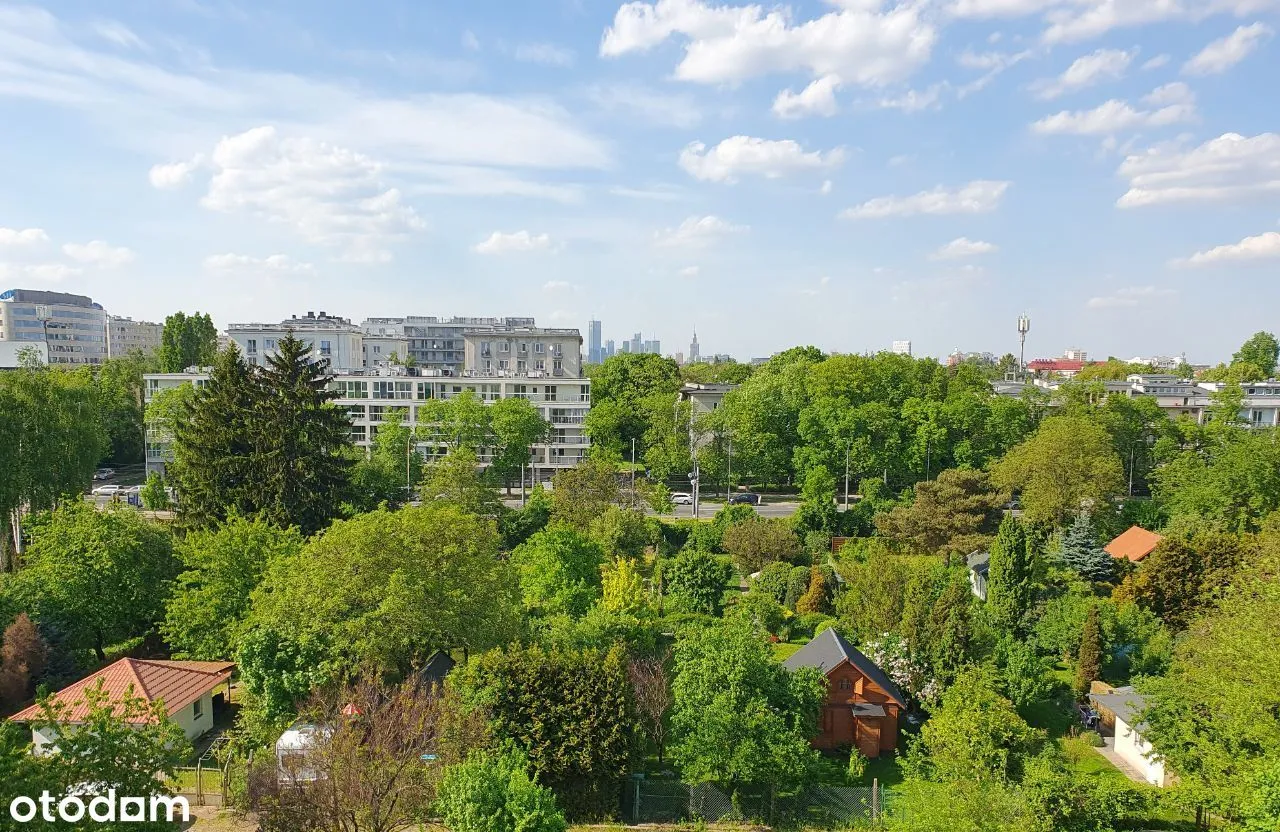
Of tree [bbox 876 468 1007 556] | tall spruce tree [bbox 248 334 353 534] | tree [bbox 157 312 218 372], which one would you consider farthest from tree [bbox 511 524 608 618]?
tree [bbox 157 312 218 372]

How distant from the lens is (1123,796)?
1551 centimetres

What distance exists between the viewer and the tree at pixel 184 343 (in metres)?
68.8

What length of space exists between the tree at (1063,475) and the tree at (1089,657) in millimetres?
14639

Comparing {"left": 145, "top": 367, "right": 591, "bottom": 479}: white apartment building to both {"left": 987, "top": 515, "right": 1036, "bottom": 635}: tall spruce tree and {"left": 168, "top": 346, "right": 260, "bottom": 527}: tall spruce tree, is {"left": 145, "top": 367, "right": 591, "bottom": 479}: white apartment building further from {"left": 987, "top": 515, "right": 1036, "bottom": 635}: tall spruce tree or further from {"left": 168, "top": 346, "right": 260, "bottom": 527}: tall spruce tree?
{"left": 987, "top": 515, "right": 1036, "bottom": 635}: tall spruce tree

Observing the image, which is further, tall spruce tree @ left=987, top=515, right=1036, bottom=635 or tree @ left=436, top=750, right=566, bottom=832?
tall spruce tree @ left=987, top=515, right=1036, bottom=635

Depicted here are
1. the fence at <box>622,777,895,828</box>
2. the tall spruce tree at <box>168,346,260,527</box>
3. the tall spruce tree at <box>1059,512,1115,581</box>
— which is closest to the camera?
the fence at <box>622,777,895,828</box>

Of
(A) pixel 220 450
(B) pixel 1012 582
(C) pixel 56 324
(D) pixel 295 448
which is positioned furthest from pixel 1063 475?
(C) pixel 56 324

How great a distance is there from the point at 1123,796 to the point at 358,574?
17.3 meters

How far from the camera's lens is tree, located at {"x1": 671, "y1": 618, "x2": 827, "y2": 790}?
1642 centimetres

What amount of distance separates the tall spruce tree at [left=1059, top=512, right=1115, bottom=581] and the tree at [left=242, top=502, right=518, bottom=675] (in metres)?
25.0

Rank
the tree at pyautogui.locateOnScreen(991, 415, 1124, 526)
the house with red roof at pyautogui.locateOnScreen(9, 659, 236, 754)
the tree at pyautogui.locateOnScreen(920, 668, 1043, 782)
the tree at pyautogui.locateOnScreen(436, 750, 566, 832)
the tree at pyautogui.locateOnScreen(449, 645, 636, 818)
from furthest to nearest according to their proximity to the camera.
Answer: the tree at pyautogui.locateOnScreen(991, 415, 1124, 526), the house with red roof at pyautogui.locateOnScreen(9, 659, 236, 754), the tree at pyautogui.locateOnScreen(449, 645, 636, 818), the tree at pyautogui.locateOnScreen(920, 668, 1043, 782), the tree at pyautogui.locateOnScreen(436, 750, 566, 832)

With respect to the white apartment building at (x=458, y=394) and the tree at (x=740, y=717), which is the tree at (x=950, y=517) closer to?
the tree at (x=740, y=717)

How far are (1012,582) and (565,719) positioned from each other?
1796 centimetres

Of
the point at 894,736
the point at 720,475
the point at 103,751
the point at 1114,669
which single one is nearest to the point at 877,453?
the point at 720,475
